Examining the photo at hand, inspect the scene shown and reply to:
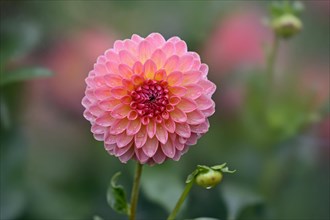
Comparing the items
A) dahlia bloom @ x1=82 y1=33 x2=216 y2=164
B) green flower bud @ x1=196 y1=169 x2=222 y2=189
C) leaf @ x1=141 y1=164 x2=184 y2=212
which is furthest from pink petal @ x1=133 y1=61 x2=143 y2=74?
leaf @ x1=141 y1=164 x2=184 y2=212

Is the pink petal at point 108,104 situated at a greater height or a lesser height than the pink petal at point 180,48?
lesser

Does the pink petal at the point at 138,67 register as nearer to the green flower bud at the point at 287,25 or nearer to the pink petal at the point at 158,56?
the pink petal at the point at 158,56

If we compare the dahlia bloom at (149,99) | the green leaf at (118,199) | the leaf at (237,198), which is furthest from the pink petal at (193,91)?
the leaf at (237,198)

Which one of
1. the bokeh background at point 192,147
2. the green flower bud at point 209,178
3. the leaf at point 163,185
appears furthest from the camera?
the bokeh background at point 192,147

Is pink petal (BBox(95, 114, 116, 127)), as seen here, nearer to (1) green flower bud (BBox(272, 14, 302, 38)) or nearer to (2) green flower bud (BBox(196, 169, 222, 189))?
(2) green flower bud (BBox(196, 169, 222, 189))

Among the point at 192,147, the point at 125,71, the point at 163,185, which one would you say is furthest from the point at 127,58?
the point at 192,147

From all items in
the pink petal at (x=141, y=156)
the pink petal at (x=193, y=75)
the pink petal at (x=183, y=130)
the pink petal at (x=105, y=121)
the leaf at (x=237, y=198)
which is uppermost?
the pink petal at (x=193, y=75)

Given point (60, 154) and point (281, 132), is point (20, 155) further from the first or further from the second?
point (281, 132)
